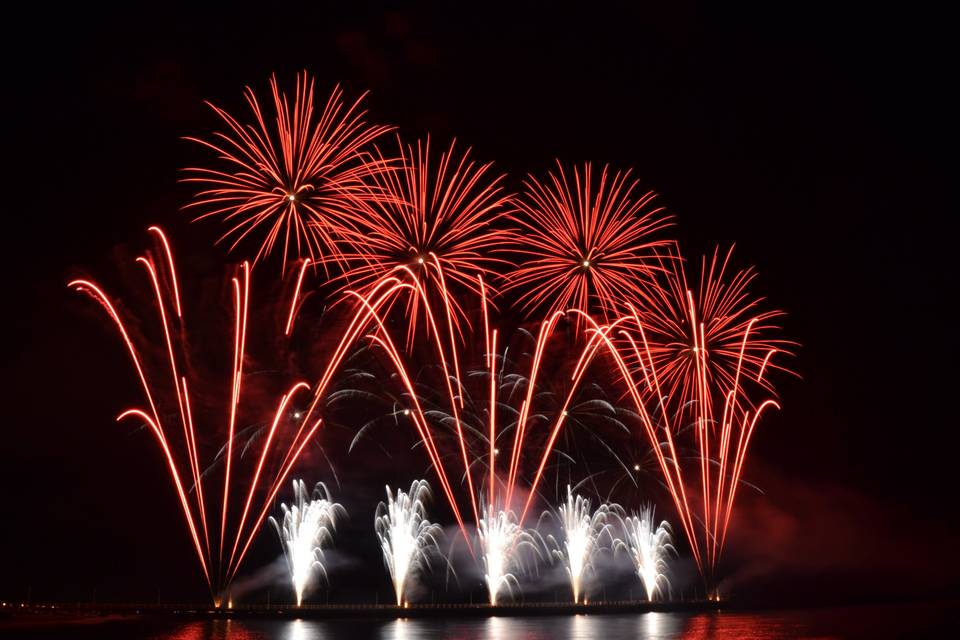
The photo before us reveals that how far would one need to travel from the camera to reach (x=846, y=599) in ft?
181

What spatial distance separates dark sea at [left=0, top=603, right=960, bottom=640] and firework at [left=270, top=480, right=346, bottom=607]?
13.6ft

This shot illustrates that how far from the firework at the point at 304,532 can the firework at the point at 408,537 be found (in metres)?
3.20

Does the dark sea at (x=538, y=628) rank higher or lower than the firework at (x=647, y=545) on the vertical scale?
lower

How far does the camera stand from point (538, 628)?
3284 centimetres

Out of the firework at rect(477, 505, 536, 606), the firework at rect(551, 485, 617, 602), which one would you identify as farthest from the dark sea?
the firework at rect(551, 485, 617, 602)

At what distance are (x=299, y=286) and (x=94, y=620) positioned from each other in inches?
635

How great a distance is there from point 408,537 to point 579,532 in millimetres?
9376

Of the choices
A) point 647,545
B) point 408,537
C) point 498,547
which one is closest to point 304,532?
point 408,537

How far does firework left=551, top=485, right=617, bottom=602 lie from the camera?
45.2 metres

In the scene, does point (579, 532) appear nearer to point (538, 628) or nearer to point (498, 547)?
point (498, 547)

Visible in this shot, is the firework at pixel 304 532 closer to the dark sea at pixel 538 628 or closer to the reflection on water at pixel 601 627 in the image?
the dark sea at pixel 538 628

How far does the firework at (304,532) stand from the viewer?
40625mm

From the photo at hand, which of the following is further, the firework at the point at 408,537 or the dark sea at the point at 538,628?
the firework at the point at 408,537

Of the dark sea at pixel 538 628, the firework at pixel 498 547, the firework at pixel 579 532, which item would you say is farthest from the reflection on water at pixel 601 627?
the firework at pixel 579 532
